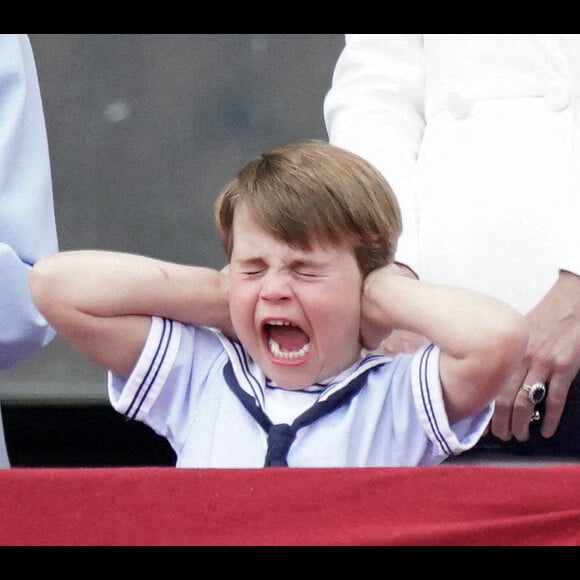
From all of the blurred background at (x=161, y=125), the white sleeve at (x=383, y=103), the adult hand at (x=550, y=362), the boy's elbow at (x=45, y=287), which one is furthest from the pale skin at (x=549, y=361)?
the blurred background at (x=161, y=125)

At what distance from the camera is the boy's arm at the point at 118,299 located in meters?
1.36

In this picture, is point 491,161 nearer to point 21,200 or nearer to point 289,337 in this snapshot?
point 289,337

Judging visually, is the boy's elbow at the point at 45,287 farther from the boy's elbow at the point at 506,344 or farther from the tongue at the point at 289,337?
the boy's elbow at the point at 506,344

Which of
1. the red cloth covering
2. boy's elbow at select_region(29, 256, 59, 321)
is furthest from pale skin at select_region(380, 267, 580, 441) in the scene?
the red cloth covering

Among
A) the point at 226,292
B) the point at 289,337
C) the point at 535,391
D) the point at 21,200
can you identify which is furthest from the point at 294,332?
the point at 21,200

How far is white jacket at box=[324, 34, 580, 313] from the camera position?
155cm

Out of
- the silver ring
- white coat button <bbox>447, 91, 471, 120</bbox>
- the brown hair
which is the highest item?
white coat button <bbox>447, 91, 471, 120</bbox>

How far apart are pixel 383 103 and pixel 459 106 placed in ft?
0.46

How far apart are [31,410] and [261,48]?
836mm

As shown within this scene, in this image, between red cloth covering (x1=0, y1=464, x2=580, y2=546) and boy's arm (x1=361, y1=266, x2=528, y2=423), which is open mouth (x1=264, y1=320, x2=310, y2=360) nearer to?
boy's arm (x1=361, y1=266, x2=528, y2=423)

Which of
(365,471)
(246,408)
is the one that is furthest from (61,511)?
(246,408)

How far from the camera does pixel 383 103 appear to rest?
5.65ft

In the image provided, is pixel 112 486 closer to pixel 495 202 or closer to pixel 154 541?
pixel 154 541

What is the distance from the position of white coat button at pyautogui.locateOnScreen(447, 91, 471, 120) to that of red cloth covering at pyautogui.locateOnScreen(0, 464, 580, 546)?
0.79m
